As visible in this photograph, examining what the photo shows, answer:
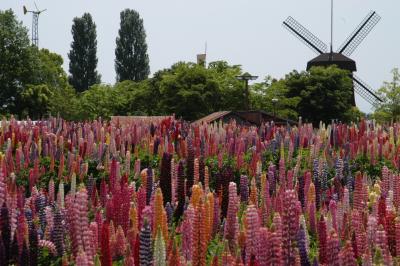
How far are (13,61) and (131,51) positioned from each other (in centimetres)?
2189

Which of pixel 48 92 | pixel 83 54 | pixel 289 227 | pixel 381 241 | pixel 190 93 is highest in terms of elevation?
pixel 83 54

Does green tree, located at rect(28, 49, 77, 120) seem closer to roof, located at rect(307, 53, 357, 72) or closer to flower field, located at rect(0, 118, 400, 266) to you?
roof, located at rect(307, 53, 357, 72)

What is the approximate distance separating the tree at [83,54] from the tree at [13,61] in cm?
1772

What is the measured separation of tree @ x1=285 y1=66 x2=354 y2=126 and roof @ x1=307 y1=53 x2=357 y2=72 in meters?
6.41

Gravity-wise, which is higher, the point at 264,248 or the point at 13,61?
the point at 13,61

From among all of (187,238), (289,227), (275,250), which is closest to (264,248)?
(275,250)

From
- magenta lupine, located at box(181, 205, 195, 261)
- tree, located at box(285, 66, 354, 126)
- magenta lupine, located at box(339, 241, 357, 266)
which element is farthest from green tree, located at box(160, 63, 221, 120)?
magenta lupine, located at box(339, 241, 357, 266)

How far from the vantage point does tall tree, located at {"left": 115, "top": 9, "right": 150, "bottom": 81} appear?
245 feet

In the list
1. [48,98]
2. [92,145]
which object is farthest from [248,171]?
[48,98]

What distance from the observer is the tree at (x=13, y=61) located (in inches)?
2114

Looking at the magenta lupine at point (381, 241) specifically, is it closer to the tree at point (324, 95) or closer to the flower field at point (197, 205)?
the flower field at point (197, 205)

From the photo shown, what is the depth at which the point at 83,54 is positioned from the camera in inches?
2899

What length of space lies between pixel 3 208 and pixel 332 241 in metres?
2.30

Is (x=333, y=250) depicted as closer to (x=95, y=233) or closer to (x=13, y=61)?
(x=95, y=233)
